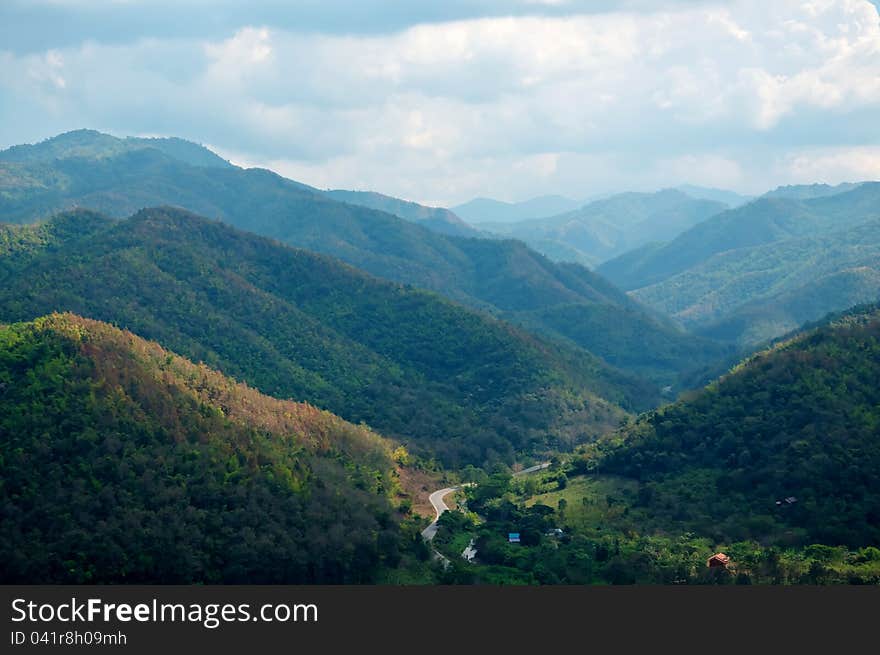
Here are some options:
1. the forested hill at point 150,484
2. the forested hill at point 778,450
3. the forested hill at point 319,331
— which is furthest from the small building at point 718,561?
the forested hill at point 319,331

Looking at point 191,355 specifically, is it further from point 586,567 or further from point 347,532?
point 586,567

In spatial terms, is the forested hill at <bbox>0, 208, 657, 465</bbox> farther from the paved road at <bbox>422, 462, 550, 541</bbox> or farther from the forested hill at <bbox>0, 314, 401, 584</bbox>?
the forested hill at <bbox>0, 314, 401, 584</bbox>

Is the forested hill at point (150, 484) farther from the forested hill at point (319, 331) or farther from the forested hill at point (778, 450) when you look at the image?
the forested hill at point (319, 331)

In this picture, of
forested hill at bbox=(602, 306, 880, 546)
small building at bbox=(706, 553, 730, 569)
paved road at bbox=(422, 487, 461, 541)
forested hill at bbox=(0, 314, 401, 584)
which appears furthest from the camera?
paved road at bbox=(422, 487, 461, 541)

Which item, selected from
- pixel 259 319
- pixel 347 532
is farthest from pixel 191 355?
pixel 347 532

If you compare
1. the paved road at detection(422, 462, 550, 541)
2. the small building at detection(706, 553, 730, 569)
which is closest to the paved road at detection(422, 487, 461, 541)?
the paved road at detection(422, 462, 550, 541)
